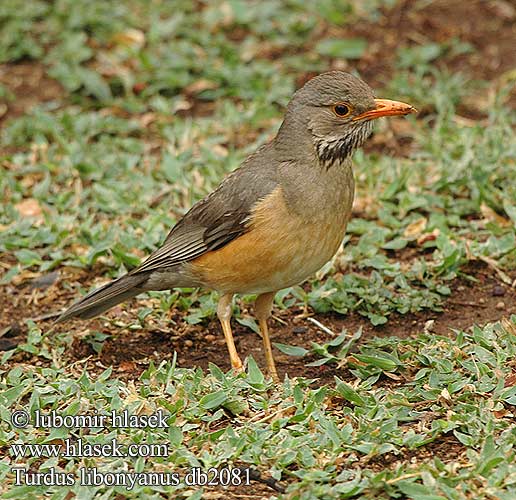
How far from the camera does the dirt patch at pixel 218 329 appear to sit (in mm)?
7367

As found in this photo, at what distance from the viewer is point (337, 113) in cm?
697

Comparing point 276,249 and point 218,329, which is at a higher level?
point 276,249

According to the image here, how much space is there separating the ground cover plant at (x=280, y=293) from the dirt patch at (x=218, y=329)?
18 mm

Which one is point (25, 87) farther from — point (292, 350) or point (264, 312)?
point (292, 350)

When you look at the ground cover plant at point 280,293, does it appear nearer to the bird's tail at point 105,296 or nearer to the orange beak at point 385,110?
the bird's tail at point 105,296

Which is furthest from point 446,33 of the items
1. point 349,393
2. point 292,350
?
point 349,393

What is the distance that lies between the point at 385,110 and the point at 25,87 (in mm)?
5260

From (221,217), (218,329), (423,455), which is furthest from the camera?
(218,329)

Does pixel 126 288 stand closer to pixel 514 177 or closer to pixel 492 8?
pixel 514 177

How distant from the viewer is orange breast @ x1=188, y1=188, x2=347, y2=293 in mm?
6707

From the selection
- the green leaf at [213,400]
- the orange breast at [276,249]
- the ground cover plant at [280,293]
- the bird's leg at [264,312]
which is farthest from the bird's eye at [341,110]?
the green leaf at [213,400]

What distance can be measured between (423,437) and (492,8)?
23.4 ft

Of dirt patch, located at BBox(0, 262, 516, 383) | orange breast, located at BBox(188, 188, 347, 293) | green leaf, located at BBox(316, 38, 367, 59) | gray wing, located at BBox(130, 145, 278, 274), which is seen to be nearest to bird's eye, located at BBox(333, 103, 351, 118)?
gray wing, located at BBox(130, 145, 278, 274)

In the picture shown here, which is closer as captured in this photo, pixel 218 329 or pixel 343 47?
pixel 218 329
